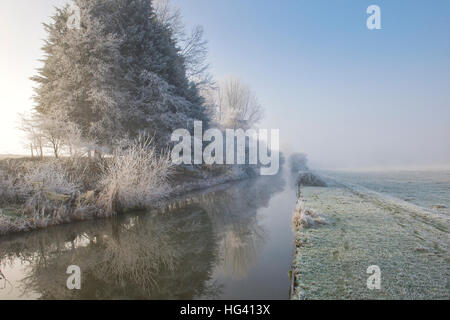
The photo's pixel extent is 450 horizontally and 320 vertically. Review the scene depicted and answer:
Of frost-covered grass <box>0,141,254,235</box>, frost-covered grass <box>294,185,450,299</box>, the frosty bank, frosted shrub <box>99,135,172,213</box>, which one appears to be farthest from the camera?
the frosty bank

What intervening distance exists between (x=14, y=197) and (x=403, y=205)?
12.6m

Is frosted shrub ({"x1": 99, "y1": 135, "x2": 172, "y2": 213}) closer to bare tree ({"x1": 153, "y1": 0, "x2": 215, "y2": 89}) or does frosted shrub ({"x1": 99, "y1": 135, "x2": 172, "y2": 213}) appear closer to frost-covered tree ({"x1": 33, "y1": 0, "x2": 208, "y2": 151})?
frost-covered tree ({"x1": 33, "y1": 0, "x2": 208, "y2": 151})

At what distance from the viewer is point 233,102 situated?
94.4 ft

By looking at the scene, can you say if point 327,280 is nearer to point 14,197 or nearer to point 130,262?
point 130,262

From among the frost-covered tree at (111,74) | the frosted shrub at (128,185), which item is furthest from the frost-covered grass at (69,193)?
the frost-covered tree at (111,74)

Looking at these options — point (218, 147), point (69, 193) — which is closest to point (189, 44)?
point (218, 147)

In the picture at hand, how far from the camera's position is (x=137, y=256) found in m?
4.18

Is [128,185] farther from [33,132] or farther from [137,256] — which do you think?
[33,132]

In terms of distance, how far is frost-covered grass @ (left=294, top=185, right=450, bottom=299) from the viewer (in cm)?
258

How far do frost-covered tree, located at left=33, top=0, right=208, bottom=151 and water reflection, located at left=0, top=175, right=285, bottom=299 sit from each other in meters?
5.76

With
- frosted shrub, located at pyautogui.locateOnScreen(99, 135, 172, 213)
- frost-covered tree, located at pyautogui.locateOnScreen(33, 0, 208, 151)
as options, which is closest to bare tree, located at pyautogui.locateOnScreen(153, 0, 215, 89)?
frost-covered tree, located at pyautogui.locateOnScreen(33, 0, 208, 151)

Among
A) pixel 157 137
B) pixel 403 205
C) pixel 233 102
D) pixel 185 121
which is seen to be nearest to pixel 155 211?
pixel 157 137

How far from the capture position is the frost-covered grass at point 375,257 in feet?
8.45

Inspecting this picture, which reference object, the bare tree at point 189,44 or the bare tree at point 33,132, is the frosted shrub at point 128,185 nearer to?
the bare tree at point 33,132
